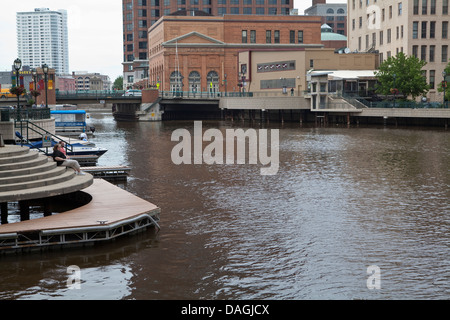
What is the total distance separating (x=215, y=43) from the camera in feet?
429

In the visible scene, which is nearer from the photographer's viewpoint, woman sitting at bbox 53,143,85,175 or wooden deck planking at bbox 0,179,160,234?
wooden deck planking at bbox 0,179,160,234

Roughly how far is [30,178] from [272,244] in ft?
28.5

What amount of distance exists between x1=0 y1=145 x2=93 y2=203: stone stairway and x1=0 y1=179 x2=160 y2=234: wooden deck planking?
0.83 meters

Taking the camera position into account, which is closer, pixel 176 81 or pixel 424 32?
pixel 424 32

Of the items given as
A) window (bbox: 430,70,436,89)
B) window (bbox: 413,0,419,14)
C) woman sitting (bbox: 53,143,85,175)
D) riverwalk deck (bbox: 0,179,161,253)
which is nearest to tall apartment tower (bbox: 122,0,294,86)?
window (bbox: 413,0,419,14)

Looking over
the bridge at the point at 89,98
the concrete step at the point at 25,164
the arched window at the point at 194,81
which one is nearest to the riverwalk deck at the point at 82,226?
the concrete step at the point at 25,164

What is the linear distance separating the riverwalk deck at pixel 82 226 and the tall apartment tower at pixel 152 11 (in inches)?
5740

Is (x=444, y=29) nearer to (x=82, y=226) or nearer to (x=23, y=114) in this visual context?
(x=23, y=114)

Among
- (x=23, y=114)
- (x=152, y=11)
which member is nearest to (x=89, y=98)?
(x=23, y=114)

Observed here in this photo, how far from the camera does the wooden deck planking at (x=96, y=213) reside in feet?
64.1

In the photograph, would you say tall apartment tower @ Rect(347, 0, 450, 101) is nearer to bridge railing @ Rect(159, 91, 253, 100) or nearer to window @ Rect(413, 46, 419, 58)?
window @ Rect(413, 46, 419, 58)

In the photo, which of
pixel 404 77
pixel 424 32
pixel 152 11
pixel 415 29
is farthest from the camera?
pixel 152 11

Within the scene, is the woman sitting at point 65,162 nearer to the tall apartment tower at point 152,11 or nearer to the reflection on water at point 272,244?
the reflection on water at point 272,244

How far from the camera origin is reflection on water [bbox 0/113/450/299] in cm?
1638
